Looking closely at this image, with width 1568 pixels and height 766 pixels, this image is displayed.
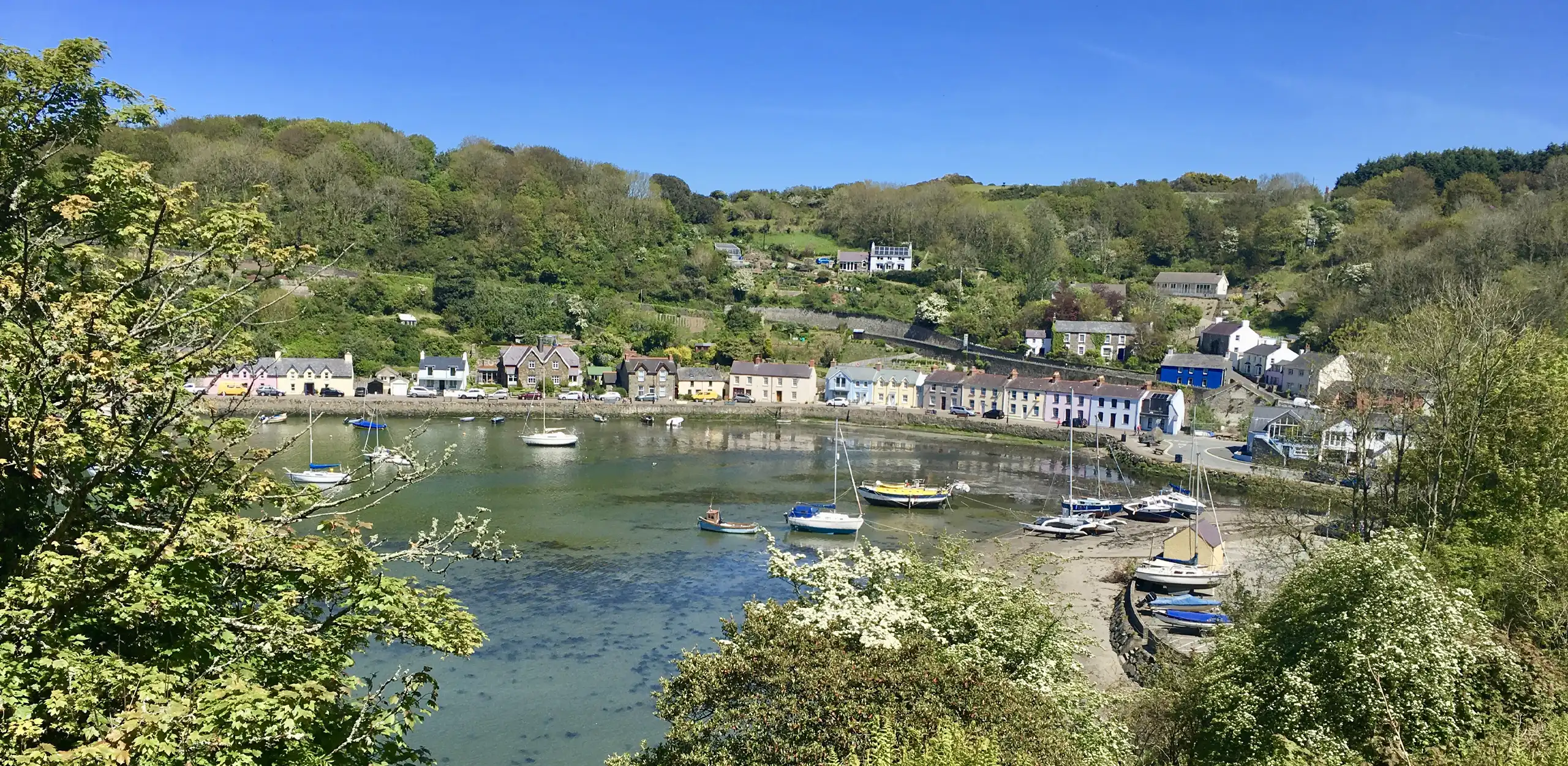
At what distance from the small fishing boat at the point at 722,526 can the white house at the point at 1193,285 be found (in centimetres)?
5273

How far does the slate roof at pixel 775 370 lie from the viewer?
2330 inches

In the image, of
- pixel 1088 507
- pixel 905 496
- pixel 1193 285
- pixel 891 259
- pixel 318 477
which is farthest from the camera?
pixel 891 259

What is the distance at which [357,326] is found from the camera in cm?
5984

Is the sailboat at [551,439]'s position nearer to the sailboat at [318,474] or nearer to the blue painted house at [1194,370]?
the sailboat at [318,474]

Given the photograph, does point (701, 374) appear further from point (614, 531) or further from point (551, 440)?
point (614, 531)

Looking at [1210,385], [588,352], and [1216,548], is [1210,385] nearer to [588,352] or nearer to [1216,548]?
[1216,548]

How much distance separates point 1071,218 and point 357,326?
68.1m

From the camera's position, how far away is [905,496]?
34281mm

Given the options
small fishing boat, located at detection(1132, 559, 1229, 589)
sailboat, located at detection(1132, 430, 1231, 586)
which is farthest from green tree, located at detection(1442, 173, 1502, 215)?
small fishing boat, located at detection(1132, 559, 1229, 589)

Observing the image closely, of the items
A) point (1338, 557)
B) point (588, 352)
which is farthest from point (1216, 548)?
point (588, 352)

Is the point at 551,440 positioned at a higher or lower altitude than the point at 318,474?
lower

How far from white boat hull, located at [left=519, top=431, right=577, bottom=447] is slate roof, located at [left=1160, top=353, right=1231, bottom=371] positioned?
34790mm

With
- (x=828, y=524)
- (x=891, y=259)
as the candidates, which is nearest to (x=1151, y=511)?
(x=828, y=524)

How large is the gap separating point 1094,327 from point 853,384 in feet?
54.5
